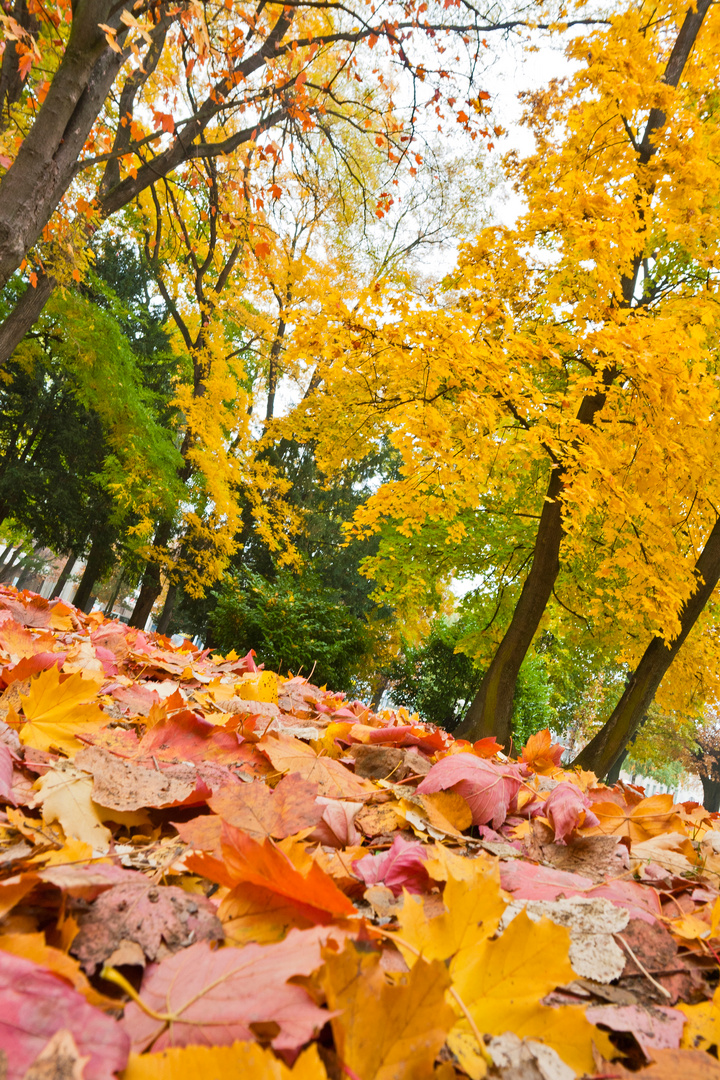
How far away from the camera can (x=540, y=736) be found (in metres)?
1.62

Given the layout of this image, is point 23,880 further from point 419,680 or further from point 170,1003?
point 419,680

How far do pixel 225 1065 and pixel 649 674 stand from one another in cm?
782

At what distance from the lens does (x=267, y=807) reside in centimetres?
67

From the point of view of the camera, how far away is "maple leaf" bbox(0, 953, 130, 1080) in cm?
30

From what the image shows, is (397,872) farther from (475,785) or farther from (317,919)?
(475,785)

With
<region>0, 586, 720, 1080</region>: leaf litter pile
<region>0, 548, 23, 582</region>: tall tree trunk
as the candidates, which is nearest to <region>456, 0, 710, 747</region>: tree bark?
<region>0, 586, 720, 1080</region>: leaf litter pile

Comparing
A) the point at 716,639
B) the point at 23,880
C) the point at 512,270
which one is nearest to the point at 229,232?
the point at 512,270

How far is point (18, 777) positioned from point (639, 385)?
16.9 ft

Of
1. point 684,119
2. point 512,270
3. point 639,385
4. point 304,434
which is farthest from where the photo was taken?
point 304,434

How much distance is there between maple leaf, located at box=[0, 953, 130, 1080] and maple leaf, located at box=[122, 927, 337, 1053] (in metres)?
0.03

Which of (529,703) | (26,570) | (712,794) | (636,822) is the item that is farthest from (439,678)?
(26,570)

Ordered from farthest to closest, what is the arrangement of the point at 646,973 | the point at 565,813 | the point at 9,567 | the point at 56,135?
the point at 9,567
the point at 56,135
the point at 565,813
the point at 646,973

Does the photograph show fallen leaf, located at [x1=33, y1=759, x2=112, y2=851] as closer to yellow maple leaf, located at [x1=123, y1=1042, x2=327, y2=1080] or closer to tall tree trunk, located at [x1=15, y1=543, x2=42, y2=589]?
yellow maple leaf, located at [x1=123, y1=1042, x2=327, y2=1080]

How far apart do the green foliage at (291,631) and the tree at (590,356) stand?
3.00 m
